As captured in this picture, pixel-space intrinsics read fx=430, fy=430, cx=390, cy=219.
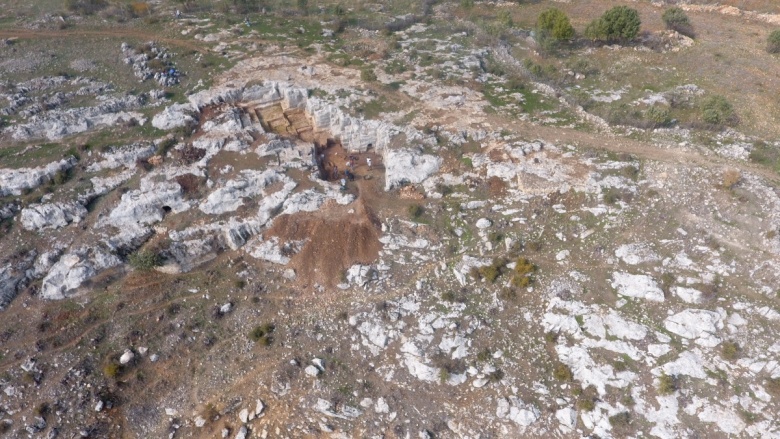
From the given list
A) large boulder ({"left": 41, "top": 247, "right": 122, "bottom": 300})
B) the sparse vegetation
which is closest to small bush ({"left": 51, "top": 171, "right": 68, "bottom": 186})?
large boulder ({"left": 41, "top": 247, "right": 122, "bottom": 300})

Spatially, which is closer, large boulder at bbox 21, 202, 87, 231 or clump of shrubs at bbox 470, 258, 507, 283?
clump of shrubs at bbox 470, 258, 507, 283

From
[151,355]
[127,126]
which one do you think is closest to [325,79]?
[127,126]

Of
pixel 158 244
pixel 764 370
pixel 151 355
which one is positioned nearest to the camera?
pixel 764 370

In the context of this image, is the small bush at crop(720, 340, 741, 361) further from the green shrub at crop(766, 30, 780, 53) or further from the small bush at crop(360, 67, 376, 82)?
the green shrub at crop(766, 30, 780, 53)

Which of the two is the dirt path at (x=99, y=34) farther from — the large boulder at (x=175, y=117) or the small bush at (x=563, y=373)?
the small bush at (x=563, y=373)

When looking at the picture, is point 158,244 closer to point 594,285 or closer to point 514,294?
point 514,294

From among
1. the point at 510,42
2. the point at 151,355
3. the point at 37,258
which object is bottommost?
the point at 151,355

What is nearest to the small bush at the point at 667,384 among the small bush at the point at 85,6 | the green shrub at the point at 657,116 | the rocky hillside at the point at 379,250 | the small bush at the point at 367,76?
the rocky hillside at the point at 379,250
